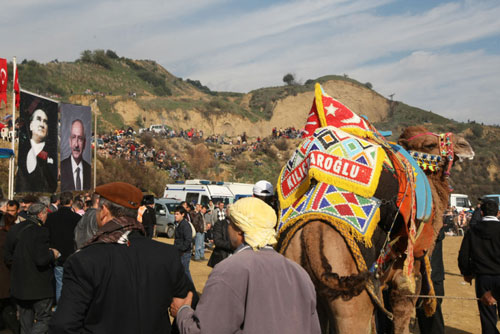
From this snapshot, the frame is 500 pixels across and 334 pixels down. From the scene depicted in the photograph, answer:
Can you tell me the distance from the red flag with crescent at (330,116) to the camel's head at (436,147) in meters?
1.52

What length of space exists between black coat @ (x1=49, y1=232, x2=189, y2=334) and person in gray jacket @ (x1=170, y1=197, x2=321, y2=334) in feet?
0.86

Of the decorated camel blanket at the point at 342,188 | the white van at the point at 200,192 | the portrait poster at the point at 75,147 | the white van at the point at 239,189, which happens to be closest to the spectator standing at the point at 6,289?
the decorated camel blanket at the point at 342,188

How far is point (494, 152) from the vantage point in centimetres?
6341

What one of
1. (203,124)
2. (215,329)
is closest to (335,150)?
(215,329)

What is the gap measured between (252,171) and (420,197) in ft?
152

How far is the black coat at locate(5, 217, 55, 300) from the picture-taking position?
6867mm

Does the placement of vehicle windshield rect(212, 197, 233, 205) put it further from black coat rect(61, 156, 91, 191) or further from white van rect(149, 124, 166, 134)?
white van rect(149, 124, 166, 134)

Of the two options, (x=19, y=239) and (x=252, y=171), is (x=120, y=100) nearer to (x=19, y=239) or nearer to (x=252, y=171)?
(x=252, y=171)

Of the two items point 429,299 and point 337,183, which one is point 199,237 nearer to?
Answer: point 429,299

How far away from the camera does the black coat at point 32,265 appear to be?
6867mm

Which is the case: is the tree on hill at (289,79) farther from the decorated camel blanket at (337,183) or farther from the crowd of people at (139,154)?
the decorated camel blanket at (337,183)

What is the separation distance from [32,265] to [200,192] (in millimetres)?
20154

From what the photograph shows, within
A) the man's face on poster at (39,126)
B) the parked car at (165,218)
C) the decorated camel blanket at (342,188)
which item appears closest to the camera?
the decorated camel blanket at (342,188)

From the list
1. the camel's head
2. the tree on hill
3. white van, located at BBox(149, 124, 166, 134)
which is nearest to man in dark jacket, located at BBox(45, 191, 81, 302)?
the camel's head
